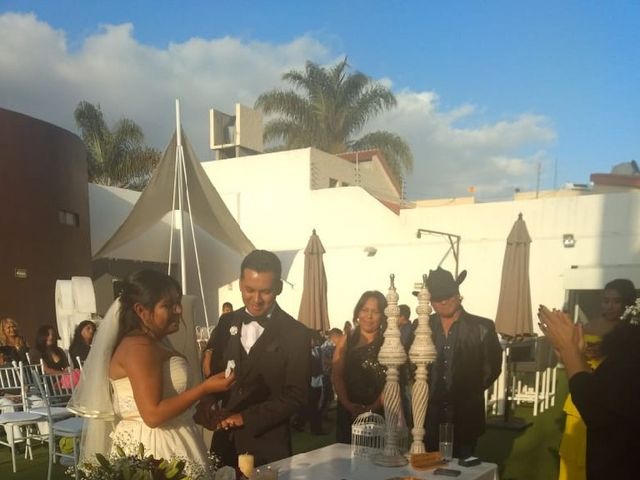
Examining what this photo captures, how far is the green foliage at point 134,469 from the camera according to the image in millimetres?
1842

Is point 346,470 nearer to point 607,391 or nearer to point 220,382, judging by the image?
point 220,382

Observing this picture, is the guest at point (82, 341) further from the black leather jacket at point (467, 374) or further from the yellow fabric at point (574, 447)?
the yellow fabric at point (574, 447)

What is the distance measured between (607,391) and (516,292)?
8060mm

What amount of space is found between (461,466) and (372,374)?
844 mm

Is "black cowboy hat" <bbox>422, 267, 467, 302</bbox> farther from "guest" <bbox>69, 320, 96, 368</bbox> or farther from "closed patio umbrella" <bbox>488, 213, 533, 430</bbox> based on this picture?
"closed patio umbrella" <bbox>488, 213, 533, 430</bbox>

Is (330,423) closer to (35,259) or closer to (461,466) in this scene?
(461,466)

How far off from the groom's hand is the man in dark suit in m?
0.01

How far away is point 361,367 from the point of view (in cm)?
380

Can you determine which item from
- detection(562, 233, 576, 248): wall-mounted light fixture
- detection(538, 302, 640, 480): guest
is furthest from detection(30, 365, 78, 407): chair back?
detection(562, 233, 576, 248): wall-mounted light fixture

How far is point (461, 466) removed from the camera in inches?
122

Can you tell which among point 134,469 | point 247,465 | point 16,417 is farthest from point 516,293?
point 134,469

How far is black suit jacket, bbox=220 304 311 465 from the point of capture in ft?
9.74

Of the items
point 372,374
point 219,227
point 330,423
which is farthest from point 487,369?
point 219,227

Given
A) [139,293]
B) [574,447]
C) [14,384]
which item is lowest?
[14,384]
